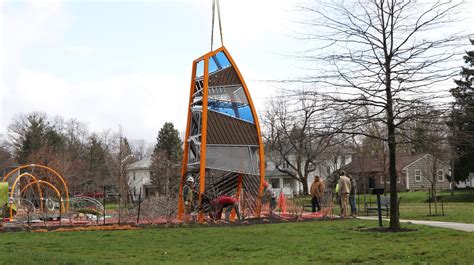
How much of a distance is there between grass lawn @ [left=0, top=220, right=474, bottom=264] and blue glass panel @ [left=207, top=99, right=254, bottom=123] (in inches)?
223

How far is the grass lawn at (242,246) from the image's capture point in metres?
9.57

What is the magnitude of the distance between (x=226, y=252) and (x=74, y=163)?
56.7 metres

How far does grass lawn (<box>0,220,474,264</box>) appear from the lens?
9.57m

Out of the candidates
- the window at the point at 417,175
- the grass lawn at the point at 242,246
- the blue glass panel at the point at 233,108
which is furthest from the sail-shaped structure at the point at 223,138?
the window at the point at 417,175

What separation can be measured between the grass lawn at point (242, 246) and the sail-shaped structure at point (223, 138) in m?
4.54

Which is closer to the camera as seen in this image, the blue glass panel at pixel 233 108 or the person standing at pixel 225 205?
the person standing at pixel 225 205

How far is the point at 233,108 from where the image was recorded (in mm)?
21094

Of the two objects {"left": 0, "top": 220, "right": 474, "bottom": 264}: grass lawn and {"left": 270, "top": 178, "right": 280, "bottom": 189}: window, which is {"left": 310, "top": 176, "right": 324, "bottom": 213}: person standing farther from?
{"left": 270, "top": 178, "right": 280, "bottom": 189}: window

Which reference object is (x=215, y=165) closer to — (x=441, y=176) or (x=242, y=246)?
(x=242, y=246)

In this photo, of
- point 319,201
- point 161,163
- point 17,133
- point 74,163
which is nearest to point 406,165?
point 161,163

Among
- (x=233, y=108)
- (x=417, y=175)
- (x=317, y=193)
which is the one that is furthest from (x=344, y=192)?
(x=417, y=175)

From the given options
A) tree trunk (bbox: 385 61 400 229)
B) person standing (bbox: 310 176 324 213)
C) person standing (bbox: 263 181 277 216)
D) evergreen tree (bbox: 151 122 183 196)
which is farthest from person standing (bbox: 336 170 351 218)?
evergreen tree (bbox: 151 122 183 196)

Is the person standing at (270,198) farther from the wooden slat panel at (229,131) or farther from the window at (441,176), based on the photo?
the window at (441,176)

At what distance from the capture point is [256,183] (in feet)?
71.7
